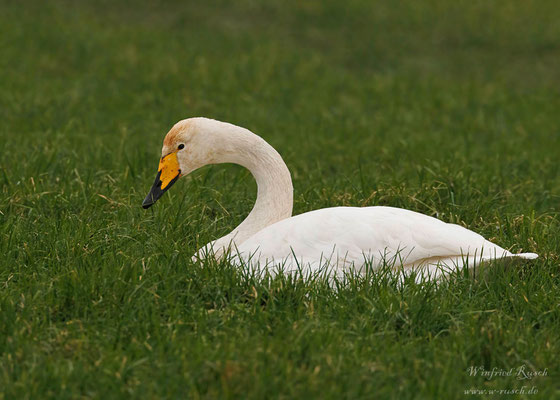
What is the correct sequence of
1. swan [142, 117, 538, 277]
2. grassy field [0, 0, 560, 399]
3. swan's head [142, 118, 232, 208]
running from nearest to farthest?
grassy field [0, 0, 560, 399] → swan [142, 117, 538, 277] → swan's head [142, 118, 232, 208]

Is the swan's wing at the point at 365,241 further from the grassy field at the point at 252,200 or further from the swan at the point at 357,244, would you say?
the grassy field at the point at 252,200

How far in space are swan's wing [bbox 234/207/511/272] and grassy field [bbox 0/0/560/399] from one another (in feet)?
0.68

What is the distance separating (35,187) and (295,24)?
34.5 feet

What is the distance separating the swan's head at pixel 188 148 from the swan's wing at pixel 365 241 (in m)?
0.73

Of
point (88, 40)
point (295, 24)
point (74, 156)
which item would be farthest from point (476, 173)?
point (295, 24)

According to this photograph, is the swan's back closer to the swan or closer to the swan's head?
the swan

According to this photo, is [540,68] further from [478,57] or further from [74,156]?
[74,156]

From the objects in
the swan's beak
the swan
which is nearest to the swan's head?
the swan's beak

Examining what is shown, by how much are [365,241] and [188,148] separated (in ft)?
4.23

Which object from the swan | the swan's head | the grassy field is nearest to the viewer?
the grassy field

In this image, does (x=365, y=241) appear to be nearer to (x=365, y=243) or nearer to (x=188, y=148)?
(x=365, y=243)

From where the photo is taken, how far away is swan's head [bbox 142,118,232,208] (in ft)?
16.7

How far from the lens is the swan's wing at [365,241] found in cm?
449

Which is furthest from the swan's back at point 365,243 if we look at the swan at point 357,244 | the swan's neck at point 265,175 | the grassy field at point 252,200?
the swan's neck at point 265,175
